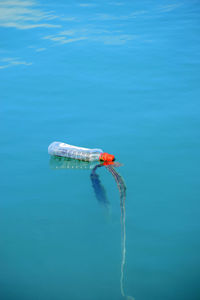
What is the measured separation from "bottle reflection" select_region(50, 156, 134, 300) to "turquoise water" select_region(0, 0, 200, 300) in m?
0.01

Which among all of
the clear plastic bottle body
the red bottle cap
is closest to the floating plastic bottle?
the clear plastic bottle body

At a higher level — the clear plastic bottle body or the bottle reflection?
the clear plastic bottle body

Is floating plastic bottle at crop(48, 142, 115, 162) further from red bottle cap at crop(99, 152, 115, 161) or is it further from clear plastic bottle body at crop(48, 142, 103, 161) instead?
red bottle cap at crop(99, 152, 115, 161)

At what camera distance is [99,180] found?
3416 millimetres

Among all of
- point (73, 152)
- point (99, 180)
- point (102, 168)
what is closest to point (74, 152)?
point (73, 152)

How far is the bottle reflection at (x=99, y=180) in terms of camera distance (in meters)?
2.81

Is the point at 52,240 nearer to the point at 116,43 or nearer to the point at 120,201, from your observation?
the point at 120,201

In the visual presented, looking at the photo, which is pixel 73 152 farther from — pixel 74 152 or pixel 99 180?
pixel 99 180

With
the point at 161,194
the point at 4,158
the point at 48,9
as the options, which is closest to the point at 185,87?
the point at 161,194

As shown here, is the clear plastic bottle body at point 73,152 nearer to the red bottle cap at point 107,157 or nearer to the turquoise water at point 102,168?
the turquoise water at point 102,168

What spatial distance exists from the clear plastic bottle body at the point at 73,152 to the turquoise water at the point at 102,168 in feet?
0.30

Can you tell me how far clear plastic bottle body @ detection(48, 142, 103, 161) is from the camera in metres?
3.73

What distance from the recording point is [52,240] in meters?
2.90

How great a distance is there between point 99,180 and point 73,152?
514mm
